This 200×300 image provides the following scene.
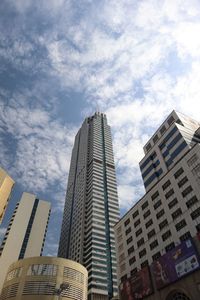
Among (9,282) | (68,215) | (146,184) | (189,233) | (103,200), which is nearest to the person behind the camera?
(189,233)

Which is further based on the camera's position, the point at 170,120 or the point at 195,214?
the point at 170,120

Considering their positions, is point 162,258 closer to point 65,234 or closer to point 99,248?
point 99,248

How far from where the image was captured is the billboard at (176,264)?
3994cm

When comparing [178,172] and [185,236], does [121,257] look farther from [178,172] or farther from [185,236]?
[178,172]

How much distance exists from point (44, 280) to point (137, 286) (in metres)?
24.3

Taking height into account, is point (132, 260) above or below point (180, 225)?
above

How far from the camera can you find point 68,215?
149 metres

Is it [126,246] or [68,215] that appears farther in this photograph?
[68,215]

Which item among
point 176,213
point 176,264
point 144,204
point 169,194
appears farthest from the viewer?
point 144,204

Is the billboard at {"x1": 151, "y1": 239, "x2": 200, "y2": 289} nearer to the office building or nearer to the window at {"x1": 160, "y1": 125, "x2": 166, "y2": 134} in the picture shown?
the office building

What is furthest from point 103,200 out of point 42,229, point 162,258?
point 162,258

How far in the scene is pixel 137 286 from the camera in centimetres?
4947

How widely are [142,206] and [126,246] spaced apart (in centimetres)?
995

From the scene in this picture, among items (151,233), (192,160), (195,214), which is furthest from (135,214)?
(192,160)
